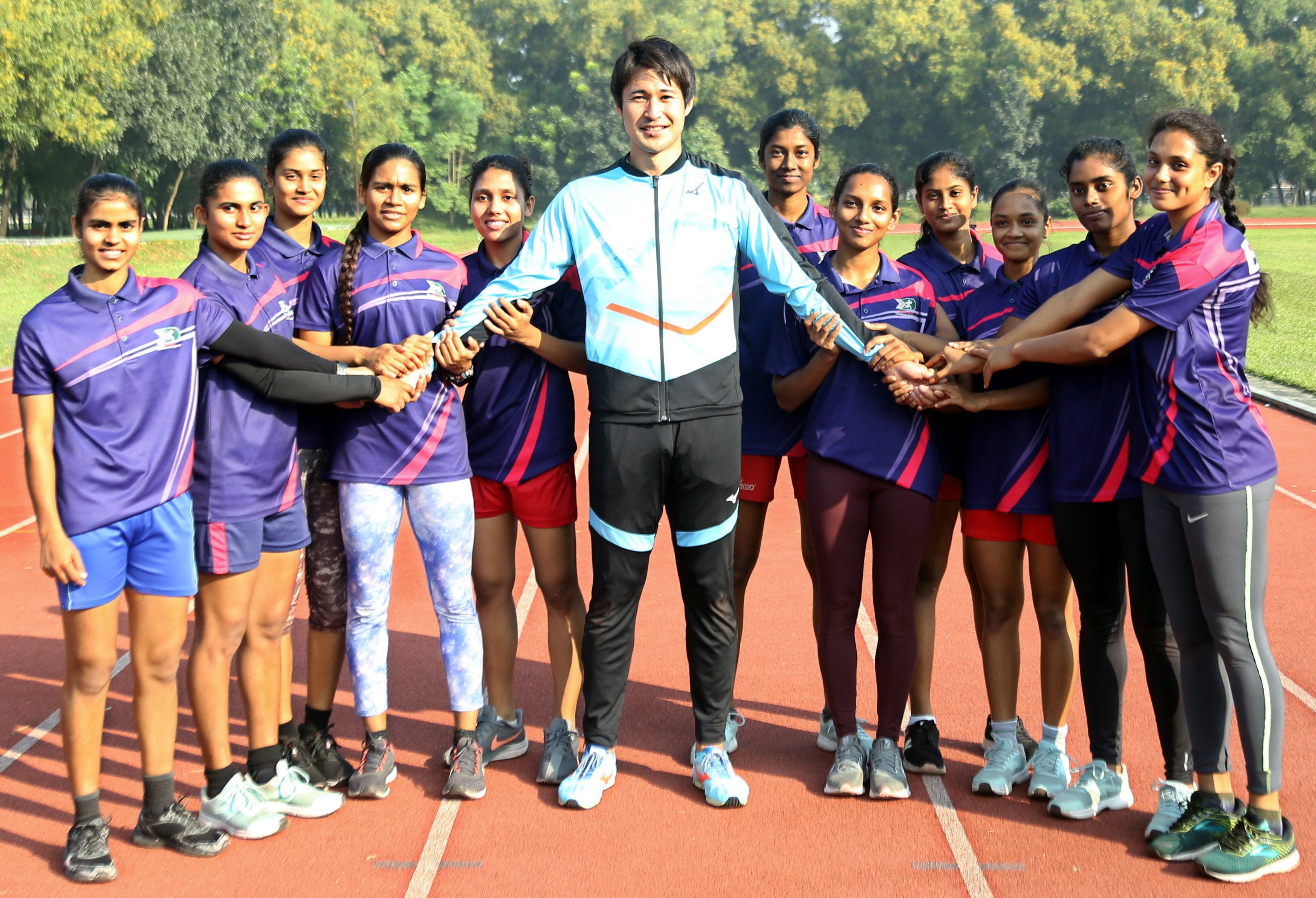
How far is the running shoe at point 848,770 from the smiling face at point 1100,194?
5.82 feet

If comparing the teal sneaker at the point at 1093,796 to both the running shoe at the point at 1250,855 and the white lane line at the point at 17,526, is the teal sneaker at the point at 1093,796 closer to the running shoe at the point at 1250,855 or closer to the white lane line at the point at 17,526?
the running shoe at the point at 1250,855

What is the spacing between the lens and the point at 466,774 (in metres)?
3.74

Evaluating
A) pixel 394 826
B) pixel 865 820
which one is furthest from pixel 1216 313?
pixel 394 826

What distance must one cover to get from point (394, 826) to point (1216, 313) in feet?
9.05

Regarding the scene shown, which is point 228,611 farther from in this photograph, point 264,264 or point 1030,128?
point 1030,128

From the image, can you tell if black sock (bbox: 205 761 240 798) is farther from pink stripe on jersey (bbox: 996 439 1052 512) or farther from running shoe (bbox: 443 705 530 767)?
pink stripe on jersey (bbox: 996 439 1052 512)

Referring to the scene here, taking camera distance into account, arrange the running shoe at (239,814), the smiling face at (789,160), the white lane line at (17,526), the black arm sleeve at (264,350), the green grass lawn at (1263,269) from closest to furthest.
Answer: the black arm sleeve at (264,350), the running shoe at (239,814), the smiling face at (789,160), the white lane line at (17,526), the green grass lawn at (1263,269)

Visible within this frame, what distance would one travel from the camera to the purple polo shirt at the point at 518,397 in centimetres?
385

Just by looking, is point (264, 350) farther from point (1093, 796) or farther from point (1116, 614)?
point (1093, 796)

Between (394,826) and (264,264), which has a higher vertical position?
(264,264)

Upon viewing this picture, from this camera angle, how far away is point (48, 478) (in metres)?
3.08

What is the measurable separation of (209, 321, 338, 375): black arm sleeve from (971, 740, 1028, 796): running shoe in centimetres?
237

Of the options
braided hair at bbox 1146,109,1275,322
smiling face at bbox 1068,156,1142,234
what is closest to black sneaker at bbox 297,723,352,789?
smiling face at bbox 1068,156,1142,234

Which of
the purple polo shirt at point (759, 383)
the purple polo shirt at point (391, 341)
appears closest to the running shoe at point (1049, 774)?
the purple polo shirt at point (759, 383)
